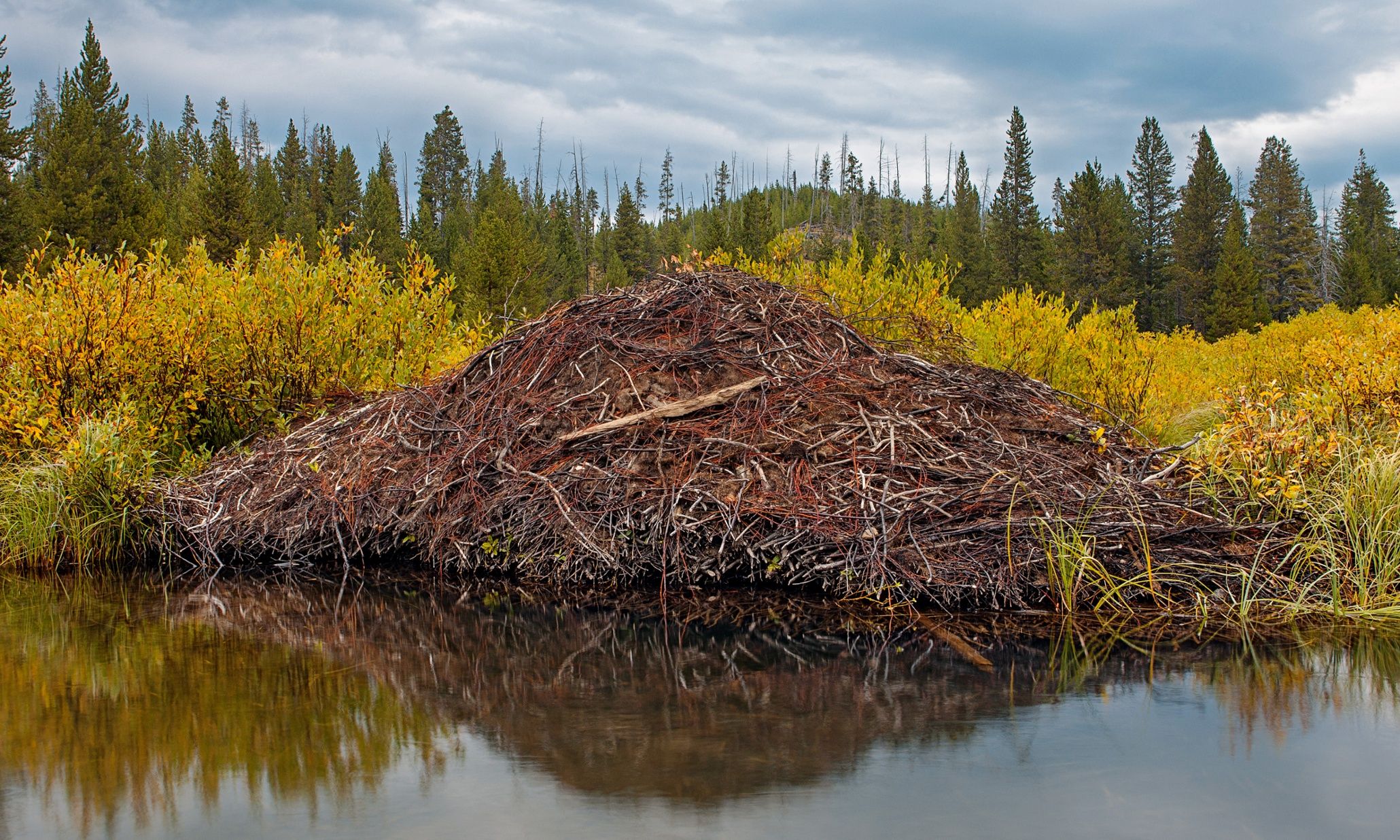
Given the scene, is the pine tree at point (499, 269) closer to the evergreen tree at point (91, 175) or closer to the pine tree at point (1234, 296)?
the evergreen tree at point (91, 175)

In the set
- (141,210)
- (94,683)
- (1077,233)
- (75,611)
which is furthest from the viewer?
(1077,233)

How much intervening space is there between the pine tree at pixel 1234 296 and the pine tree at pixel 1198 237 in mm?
3849

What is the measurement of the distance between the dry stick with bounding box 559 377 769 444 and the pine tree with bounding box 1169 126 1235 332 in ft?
184

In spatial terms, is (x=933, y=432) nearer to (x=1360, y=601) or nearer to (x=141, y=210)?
(x=1360, y=601)

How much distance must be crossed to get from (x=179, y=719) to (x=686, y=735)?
2543mm

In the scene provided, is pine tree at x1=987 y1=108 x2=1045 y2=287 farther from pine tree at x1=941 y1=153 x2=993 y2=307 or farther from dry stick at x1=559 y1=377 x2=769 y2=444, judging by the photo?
dry stick at x1=559 y1=377 x2=769 y2=444

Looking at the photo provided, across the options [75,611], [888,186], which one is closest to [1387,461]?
[75,611]

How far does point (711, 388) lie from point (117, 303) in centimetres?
650

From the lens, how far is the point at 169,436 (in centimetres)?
985

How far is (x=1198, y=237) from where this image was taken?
57250 millimetres

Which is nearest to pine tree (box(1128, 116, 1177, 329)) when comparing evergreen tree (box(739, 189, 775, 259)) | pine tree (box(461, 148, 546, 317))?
evergreen tree (box(739, 189, 775, 259))

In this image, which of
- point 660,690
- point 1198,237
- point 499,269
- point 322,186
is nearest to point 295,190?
point 322,186

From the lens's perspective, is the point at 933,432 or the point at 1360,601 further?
the point at 933,432

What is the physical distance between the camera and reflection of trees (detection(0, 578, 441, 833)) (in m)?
3.91
